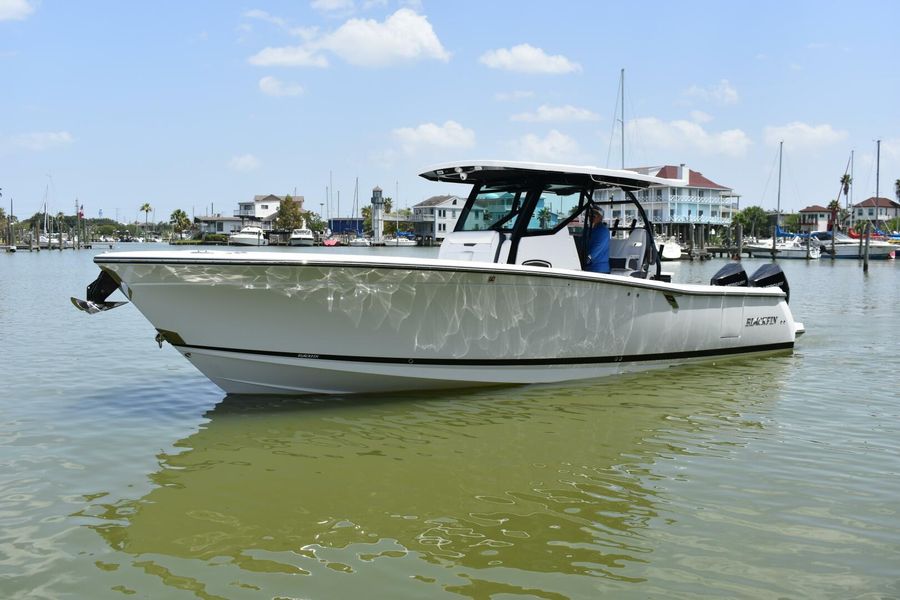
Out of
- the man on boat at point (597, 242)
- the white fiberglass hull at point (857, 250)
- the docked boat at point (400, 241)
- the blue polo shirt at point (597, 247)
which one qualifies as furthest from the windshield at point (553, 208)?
the docked boat at point (400, 241)

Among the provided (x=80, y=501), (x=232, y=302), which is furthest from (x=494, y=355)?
(x=80, y=501)

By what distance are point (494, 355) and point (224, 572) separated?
4885mm

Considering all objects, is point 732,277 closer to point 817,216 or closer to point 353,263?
point 353,263

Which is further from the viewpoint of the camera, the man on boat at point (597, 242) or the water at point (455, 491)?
the man on boat at point (597, 242)

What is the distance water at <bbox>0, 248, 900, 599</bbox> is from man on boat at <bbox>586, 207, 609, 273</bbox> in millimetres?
1540

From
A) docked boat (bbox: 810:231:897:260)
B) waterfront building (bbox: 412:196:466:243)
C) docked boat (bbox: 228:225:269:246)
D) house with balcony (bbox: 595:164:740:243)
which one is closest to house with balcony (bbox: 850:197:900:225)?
house with balcony (bbox: 595:164:740:243)

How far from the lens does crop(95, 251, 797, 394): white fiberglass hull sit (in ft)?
24.6

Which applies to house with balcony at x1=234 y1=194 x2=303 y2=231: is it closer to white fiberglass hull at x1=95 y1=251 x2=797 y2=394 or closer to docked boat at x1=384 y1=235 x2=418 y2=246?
docked boat at x1=384 y1=235 x2=418 y2=246

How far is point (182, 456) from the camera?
6.80 metres

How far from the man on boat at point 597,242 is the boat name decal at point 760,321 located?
298 cm

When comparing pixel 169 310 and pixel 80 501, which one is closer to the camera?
pixel 80 501

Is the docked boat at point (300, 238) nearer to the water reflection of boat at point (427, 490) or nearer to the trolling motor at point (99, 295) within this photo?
the trolling motor at point (99, 295)

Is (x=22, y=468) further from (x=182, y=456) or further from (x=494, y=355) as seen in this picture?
(x=494, y=355)

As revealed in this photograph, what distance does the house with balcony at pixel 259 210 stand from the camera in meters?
153
